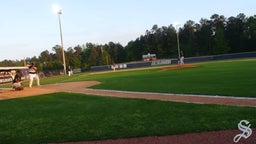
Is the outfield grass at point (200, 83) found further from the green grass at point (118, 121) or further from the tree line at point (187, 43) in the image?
the tree line at point (187, 43)

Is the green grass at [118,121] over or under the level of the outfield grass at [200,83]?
under

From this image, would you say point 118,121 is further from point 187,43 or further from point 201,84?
point 187,43

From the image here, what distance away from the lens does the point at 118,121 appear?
28.3 feet

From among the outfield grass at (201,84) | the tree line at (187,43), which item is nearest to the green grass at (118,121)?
the outfield grass at (201,84)

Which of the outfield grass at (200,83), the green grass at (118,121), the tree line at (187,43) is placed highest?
the tree line at (187,43)

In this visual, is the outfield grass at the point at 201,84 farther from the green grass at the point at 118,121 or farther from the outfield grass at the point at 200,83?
the green grass at the point at 118,121

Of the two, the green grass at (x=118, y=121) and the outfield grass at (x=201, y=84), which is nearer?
the green grass at (x=118, y=121)

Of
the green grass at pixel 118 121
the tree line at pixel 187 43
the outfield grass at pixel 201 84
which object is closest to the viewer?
the green grass at pixel 118 121

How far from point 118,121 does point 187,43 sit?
98495mm

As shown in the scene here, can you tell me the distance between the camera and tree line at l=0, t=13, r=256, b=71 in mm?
87125

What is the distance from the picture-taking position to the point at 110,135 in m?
7.29

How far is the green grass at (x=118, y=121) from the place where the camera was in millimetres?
7348

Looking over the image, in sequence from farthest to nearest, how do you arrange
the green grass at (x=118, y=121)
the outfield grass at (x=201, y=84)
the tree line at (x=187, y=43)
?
the tree line at (x=187, y=43) → the outfield grass at (x=201, y=84) → the green grass at (x=118, y=121)

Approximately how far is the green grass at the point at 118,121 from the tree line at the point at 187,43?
66837mm
